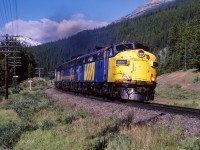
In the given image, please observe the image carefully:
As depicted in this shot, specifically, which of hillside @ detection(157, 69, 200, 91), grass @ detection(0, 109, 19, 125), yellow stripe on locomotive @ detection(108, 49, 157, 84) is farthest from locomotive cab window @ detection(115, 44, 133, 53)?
hillside @ detection(157, 69, 200, 91)

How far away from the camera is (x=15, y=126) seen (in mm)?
15250

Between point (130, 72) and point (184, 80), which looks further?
point (184, 80)

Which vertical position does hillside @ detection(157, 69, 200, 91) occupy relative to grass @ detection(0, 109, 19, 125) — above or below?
above

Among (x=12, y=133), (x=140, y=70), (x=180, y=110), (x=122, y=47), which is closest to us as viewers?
(x=12, y=133)

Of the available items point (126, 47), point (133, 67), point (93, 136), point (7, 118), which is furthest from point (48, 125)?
point (126, 47)

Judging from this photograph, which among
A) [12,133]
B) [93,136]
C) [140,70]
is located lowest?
[12,133]

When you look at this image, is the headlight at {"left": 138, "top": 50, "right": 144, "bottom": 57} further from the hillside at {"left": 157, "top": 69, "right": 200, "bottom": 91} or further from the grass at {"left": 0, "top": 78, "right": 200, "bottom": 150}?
the hillside at {"left": 157, "top": 69, "right": 200, "bottom": 91}

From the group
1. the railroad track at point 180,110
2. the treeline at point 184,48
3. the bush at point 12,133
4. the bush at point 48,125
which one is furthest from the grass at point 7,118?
the treeline at point 184,48

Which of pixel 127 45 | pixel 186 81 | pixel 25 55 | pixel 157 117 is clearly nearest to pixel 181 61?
pixel 186 81

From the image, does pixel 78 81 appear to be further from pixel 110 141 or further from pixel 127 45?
pixel 110 141

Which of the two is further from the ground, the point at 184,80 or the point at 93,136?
the point at 184,80

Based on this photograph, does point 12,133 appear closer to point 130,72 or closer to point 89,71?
point 130,72

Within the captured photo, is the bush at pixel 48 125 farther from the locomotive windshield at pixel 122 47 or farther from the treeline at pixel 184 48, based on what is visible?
the treeline at pixel 184 48

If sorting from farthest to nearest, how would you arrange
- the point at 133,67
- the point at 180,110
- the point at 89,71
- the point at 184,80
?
the point at 184,80 → the point at 89,71 → the point at 133,67 → the point at 180,110
